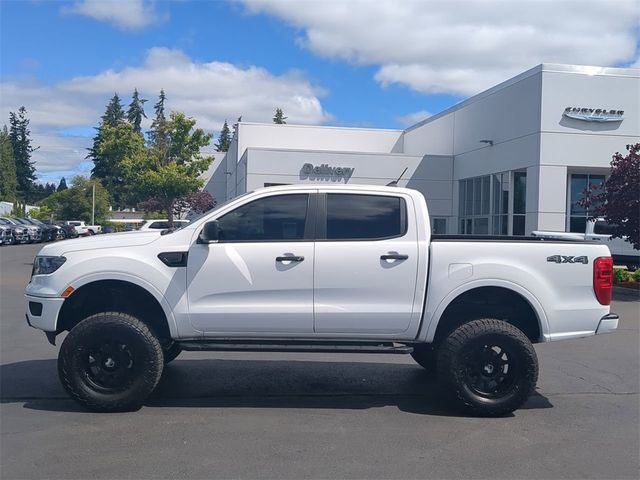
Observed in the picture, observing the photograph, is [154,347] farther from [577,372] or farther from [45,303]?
[577,372]

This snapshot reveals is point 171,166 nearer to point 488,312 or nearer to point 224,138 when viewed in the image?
point 488,312

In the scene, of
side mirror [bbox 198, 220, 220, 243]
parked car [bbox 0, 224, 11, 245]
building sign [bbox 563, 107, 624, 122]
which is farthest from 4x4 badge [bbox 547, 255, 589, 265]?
parked car [bbox 0, 224, 11, 245]

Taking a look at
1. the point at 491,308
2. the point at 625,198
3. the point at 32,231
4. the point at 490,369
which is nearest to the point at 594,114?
the point at 625,198

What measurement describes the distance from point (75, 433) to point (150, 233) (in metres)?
1.97

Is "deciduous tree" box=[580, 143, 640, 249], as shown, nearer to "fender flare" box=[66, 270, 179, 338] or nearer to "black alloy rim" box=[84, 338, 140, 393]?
"fender flare" box=[66, 270, 179, 338]

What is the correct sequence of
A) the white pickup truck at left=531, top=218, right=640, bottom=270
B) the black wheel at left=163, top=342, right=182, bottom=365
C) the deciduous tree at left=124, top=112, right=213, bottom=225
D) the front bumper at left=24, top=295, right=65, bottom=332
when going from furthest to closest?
the deciduous tree at left=124, top=112, right=213, bottom=225 → the white pickup truck at left=531, top=218, right=640, bottom=270 → the black wheel at left=163, top=342, right=182, bottom=365 → the front bumper at left=24, top=295, right=65, bottom=332

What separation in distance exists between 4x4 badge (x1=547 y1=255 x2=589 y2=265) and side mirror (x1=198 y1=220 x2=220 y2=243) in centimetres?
316

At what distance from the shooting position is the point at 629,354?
33.0 ft

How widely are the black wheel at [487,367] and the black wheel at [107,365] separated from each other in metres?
2.75

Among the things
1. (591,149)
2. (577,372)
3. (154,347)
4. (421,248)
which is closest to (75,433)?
(154,347)

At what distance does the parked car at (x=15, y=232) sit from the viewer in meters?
42.8

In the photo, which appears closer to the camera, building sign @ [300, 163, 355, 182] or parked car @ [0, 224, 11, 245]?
building sign @ [300, 163, 355, 182]

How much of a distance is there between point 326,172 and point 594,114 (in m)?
13.2

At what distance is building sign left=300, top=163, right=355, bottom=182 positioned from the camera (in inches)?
1384
